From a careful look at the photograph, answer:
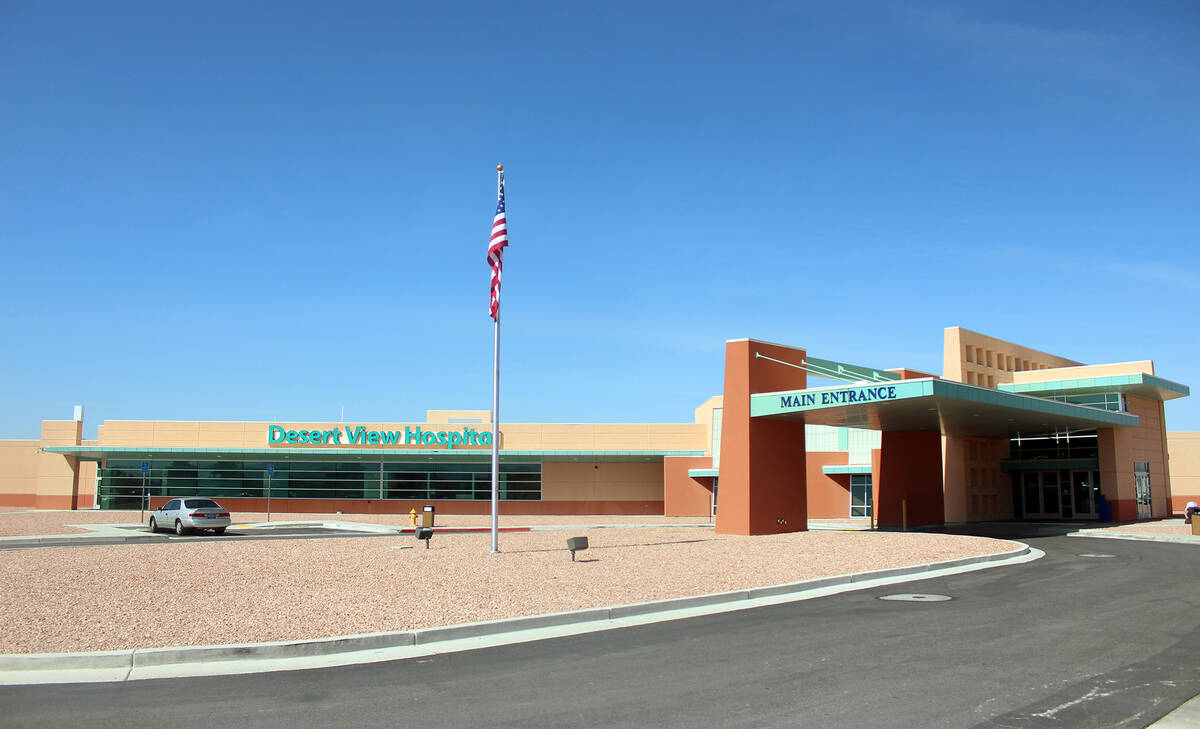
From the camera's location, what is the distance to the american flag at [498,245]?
22297mm

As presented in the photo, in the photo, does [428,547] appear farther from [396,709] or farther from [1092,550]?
[1092,550]

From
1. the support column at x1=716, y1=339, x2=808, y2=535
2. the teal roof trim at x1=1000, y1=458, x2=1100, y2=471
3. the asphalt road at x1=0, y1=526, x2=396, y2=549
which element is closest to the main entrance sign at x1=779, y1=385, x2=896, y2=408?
the support column at x1=716, y1=339, x2=808, y2=535

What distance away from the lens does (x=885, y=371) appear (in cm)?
3375

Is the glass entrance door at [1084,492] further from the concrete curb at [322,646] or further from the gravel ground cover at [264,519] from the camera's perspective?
the concrete curb at [322,646]

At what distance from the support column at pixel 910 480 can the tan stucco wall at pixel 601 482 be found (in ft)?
51.2

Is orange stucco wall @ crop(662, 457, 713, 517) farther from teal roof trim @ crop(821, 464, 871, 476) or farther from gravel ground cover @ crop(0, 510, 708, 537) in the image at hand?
teal roof trim @ crop(821, 464, 871, 476)

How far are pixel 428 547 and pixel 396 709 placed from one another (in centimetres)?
1527

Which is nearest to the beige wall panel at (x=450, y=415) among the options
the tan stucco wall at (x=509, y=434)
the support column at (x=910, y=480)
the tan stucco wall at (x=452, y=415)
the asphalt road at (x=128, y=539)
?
the tan stucco wall at (x=452, y=415)

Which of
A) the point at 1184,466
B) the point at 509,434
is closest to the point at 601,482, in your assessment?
the point at 509,434

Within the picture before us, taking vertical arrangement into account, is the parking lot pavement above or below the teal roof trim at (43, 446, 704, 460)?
below

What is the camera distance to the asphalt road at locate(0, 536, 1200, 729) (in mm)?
7504

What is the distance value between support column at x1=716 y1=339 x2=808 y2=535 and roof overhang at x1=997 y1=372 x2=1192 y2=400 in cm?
1282

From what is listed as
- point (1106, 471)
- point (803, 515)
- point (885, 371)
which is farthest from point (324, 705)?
point (1106, 471)

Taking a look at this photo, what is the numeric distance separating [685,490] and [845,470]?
8653 mm
